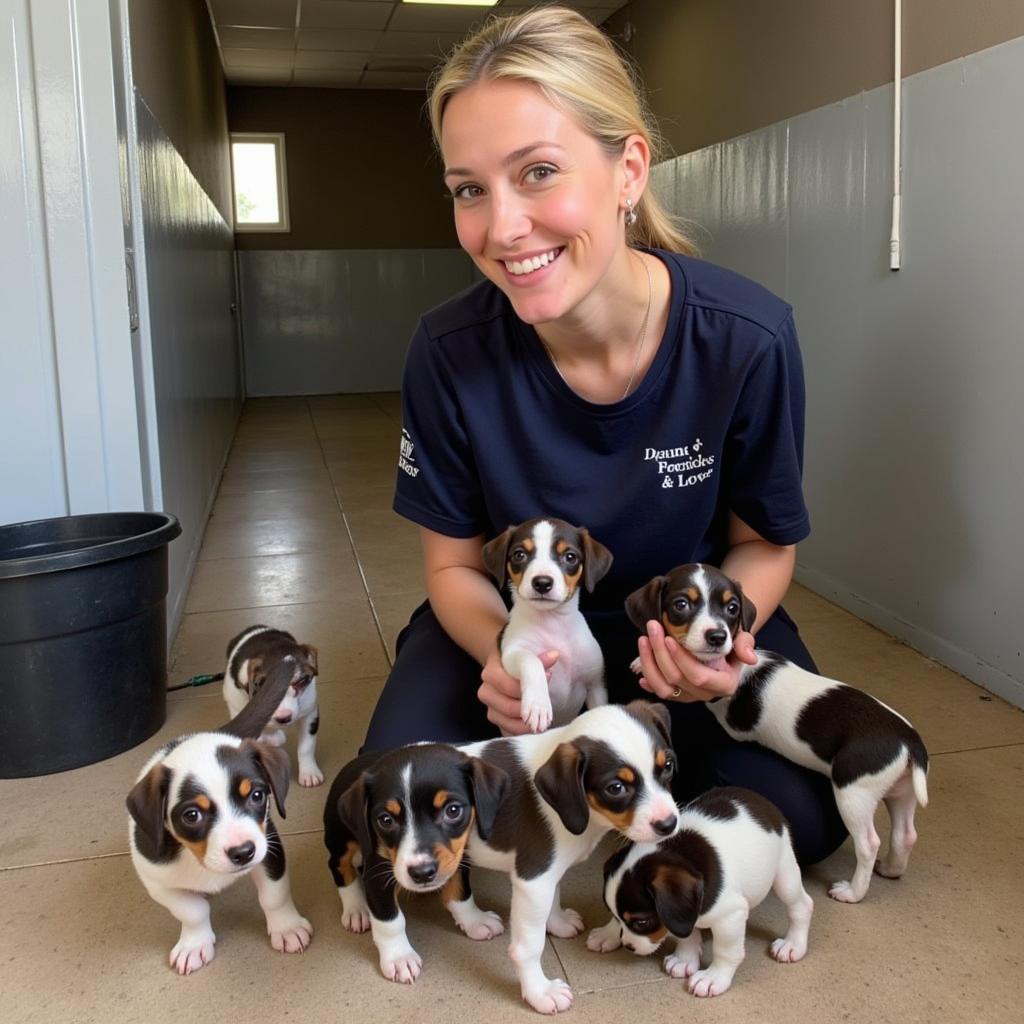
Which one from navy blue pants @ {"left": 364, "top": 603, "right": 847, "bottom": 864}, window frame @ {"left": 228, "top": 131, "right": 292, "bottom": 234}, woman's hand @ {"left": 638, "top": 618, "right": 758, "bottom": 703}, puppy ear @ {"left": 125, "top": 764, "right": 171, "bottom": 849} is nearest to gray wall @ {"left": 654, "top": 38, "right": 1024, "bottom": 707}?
navy blue pants @ {"left": 364, "top": 603, "right": 847, "bottom": 864}

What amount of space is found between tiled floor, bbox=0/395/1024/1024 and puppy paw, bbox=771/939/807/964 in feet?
0.06

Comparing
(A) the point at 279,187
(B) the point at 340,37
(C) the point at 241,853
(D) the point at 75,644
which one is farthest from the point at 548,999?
(A) the point at 279,187

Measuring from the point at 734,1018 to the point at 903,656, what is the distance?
184 centimetres

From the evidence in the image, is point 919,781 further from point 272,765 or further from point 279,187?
point 279,187

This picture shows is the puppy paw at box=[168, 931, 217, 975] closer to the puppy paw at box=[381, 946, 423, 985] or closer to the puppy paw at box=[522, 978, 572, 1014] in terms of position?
the puppy paw at box=[381, 946, 423, 985]

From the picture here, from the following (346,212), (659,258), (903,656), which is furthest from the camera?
(346,212)

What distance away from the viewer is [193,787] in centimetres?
171

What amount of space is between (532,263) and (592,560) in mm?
595

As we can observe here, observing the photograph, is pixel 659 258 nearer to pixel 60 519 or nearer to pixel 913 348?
pixel 913 348

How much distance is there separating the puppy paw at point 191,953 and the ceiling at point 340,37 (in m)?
7.04

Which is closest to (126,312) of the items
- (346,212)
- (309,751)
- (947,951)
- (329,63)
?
(309,751)

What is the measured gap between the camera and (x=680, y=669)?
6.30 feet

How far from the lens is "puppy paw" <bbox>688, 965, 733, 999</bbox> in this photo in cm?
179

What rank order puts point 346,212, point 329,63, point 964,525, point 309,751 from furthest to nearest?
1. point 346,212
2. point 329,63
3. point 964,525
4. point 309,751
